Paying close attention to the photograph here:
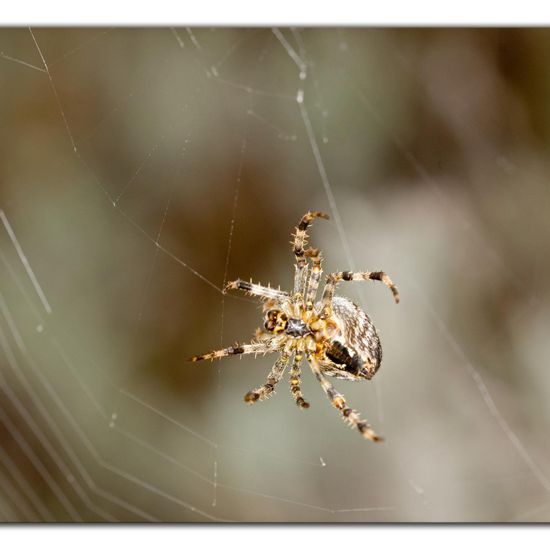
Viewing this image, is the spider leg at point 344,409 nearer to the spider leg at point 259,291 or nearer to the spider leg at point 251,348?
the spider leg at point 251,348

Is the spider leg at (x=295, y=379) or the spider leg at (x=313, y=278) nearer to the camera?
the spider leg at (x=313, y=278)

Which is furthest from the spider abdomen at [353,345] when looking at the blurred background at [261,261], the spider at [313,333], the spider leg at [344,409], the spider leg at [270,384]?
the blurred background at [261,261]

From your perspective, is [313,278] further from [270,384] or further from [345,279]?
[270,384]

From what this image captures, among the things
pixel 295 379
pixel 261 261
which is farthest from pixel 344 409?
pixel 261 261

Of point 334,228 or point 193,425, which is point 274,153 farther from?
point 193,425
